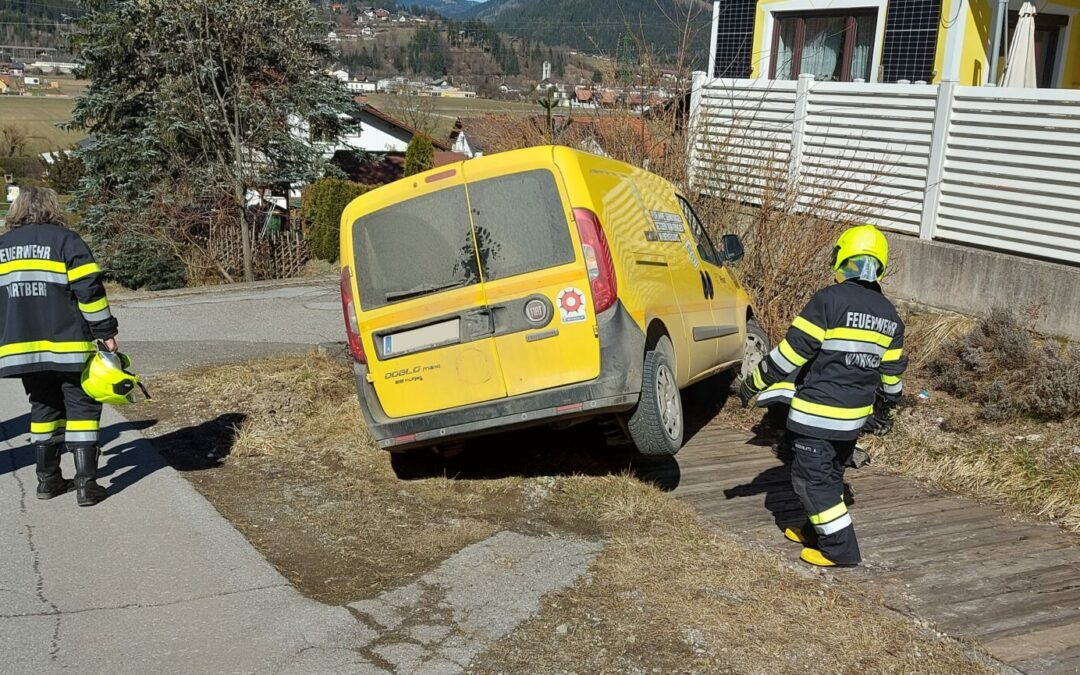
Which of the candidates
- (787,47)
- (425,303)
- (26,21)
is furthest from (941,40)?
(26,21)

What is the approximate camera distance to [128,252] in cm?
2222

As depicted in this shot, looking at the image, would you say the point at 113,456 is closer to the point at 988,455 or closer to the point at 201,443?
the point at 201,443

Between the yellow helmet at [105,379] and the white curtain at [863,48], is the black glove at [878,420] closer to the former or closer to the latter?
the yellow helmet at [105,379]

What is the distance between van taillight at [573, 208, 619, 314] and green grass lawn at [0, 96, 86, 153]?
6517cm

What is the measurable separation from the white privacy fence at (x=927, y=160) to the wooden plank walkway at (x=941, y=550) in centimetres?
355

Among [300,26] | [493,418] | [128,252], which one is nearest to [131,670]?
[493,418]

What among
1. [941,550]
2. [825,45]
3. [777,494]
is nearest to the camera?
[941,550]

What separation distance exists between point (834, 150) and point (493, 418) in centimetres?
735

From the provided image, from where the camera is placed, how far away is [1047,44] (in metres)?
15.4

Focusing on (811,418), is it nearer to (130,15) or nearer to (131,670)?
(131,670)

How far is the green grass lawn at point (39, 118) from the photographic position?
7136cm

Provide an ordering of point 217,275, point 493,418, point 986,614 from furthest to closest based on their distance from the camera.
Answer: point 217,275 → point 493,418 → point 986,614

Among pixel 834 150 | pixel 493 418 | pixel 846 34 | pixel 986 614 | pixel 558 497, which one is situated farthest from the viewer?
pixel 846 34

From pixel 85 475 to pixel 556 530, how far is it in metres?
2.74
